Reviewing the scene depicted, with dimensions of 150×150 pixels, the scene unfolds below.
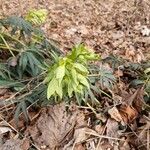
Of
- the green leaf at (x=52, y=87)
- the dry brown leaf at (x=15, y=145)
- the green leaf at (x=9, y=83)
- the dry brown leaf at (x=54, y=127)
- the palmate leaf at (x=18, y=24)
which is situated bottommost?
the dry brown leaf at (x=15, y=145)

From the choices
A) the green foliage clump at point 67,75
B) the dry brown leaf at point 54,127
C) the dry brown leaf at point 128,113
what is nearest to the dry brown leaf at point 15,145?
the dry brown leaf at point 54,127

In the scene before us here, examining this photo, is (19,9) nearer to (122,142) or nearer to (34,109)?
(34,109)

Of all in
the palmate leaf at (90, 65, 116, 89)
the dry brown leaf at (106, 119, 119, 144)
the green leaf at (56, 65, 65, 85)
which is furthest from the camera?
the palmate leaf at (90, 65, 116, 89)

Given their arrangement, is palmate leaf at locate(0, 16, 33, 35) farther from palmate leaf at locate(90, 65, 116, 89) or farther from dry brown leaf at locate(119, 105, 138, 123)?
dry brown leaf at locate(119, 105, 138, 123)

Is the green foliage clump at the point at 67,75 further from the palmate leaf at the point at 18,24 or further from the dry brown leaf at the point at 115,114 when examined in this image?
the palmate leaf at the point at 18,24

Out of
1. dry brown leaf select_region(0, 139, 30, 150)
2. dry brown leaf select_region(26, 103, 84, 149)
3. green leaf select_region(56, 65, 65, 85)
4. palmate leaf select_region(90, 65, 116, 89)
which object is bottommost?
dry brown leaf select_region(0, 139, 30, 150)

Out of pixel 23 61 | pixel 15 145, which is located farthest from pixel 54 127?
pixel 23 61

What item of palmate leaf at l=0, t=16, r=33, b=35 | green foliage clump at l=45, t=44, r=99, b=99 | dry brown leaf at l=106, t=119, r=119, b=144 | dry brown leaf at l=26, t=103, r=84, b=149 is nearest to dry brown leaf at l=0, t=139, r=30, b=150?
dry brown leaf at l=26, t=103, r=84, b=149

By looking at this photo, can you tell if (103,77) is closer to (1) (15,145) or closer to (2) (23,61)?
(2) (23,61)

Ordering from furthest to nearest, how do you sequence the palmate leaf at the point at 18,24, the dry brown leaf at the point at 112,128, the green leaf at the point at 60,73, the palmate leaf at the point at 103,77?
the palmate leaf at the point at 18,24
the palmate leaf at the point at 103,77
the dry brown leaf at the point at 112,128
the green leaf at the point at 60,73
